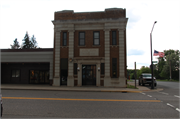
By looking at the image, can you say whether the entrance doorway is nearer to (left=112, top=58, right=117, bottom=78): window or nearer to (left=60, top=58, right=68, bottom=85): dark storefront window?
(left=60, top=58, right=68, bottom=85): dark storefront window

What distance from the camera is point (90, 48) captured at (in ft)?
68.6

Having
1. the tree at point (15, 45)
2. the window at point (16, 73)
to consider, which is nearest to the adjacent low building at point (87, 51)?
the window at point (16, 73)

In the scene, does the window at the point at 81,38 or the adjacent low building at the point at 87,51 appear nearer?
the adjacent low building at the point at 87,51

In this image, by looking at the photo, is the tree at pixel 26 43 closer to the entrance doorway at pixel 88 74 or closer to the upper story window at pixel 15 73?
the upper story window at pixel 15 73

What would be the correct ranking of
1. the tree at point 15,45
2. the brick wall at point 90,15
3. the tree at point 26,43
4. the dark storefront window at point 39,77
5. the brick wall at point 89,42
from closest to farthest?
the brick wall at point 89,42, the brick wall at point 90,15, the dark storefront window at point 39,77, the tree at point 26,43, the tree at point 15,45

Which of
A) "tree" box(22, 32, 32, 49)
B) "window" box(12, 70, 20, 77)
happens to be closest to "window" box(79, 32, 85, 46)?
"window" box(12, 70, 20, 77)

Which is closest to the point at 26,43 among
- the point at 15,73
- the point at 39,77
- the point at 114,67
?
the point at 15,73

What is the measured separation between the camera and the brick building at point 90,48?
66.8ft

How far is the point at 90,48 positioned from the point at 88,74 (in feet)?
11.3

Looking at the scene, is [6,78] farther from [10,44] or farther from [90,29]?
[10,44]

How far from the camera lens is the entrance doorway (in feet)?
69.2

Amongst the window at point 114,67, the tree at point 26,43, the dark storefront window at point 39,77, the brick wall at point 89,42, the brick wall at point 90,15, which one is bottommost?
the dark storefront window at point 39,77

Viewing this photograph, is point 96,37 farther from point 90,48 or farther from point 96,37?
point 90,48

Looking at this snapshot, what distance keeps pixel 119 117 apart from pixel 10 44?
9324 cm
